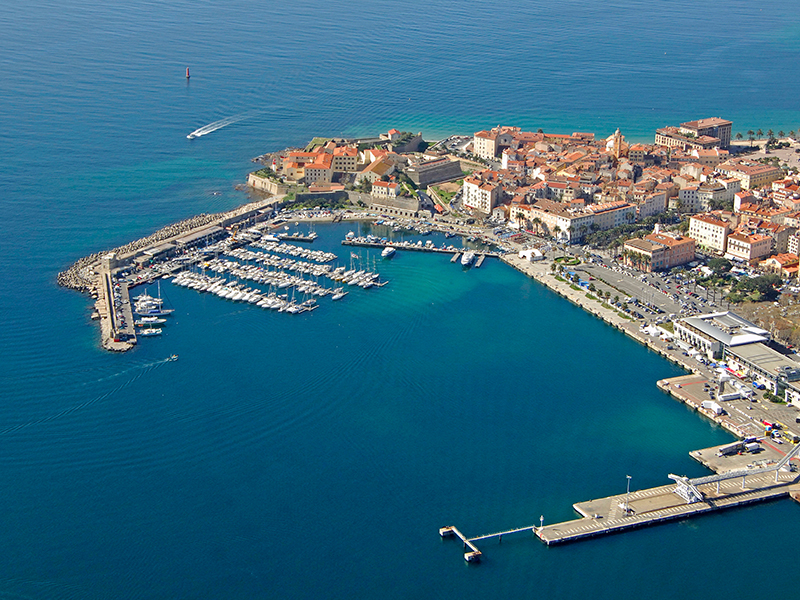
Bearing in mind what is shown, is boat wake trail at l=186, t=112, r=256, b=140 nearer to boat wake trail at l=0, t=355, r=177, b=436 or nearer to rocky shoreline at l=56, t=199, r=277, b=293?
rocky shoreline at l=56, t=199, r=277, b=293

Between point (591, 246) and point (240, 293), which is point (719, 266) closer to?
point (591, 246)

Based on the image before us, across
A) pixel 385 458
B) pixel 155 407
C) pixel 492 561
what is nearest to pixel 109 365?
pixel 155 407

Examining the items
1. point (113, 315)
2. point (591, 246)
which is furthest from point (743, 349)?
point (113, 315)

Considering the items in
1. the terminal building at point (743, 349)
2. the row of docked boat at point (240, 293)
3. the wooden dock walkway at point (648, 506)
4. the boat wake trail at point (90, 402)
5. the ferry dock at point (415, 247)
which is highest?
the ferry dock at point (415, 247)

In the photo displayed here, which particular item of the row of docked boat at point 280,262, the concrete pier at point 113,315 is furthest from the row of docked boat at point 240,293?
the concrete pier at point 113,315

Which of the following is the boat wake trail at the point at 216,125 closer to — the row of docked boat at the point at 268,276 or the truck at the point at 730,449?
the row of docked boat at the point at 268,276

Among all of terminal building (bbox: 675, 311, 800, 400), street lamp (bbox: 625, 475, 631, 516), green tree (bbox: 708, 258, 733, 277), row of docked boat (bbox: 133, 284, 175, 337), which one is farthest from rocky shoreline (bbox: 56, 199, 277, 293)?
street lamp (bbox: 625, 475, 631, 516)
